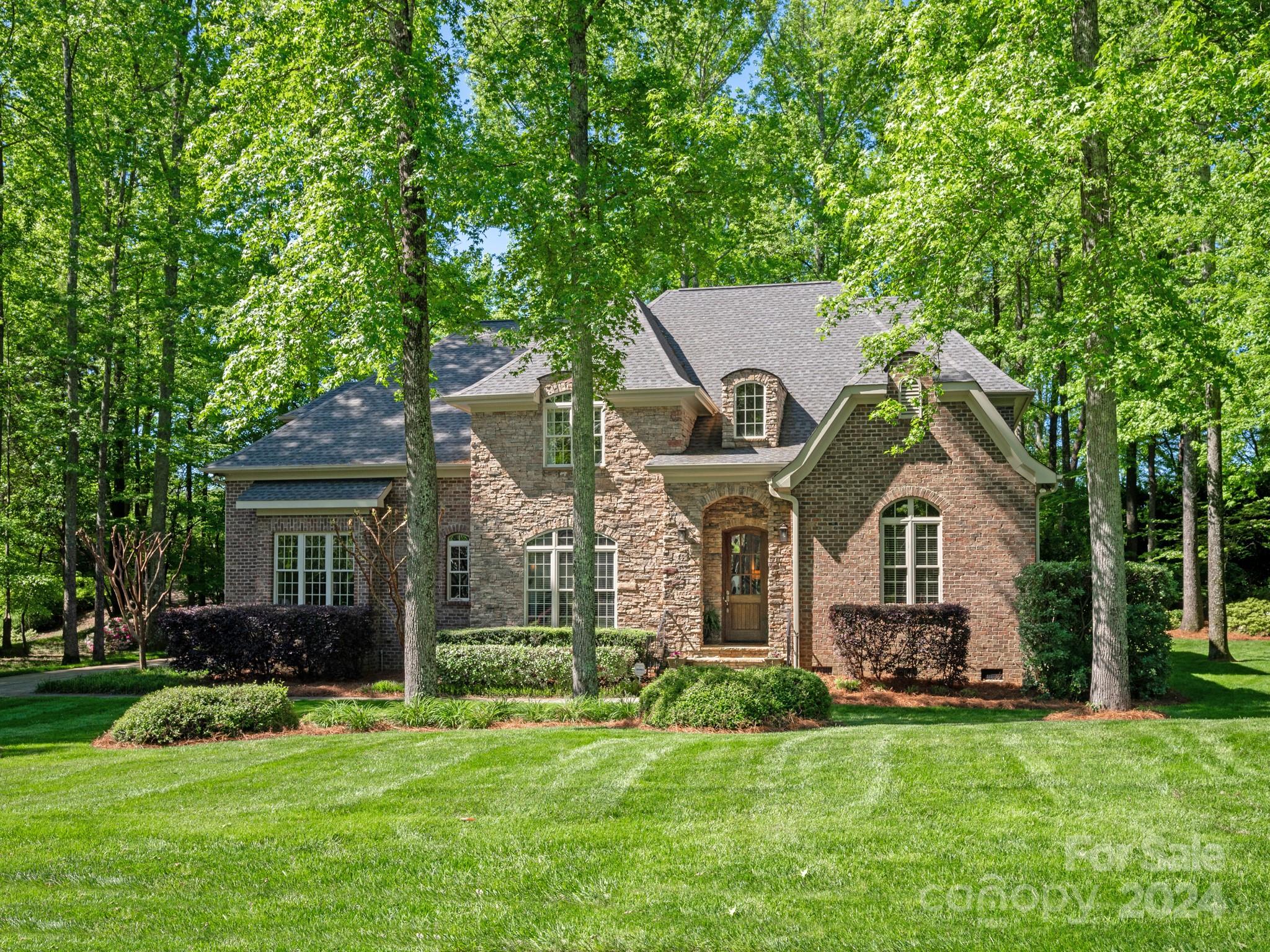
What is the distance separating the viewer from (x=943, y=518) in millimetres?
15820

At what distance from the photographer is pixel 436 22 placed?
13.1 metres

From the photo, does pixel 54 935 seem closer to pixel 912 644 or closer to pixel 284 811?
pixel 284 811

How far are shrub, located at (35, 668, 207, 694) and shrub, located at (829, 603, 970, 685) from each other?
38.6ft

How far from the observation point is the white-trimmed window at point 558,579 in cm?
1802

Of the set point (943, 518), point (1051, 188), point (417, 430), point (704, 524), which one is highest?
point (1051, 188)

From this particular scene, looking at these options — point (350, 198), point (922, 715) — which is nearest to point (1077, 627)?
point (922, 715)

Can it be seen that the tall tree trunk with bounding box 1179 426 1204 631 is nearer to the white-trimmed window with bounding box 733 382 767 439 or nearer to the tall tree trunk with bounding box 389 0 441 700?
the white-trimmed window with bounding box 733 382 767 439

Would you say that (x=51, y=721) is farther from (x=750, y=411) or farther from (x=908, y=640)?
(x=908, y=640)

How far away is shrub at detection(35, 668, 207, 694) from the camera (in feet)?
52.8

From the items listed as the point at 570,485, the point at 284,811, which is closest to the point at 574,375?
the point at 570,485

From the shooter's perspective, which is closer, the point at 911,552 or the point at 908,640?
the point at 908,640

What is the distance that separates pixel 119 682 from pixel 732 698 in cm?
1172

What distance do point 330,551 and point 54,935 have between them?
1552 centimetres

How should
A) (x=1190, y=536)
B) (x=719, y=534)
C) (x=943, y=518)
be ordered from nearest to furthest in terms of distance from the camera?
1. (x=943, y=518)
2. (x=719, y=534)
3. (x=1190, y=536)
